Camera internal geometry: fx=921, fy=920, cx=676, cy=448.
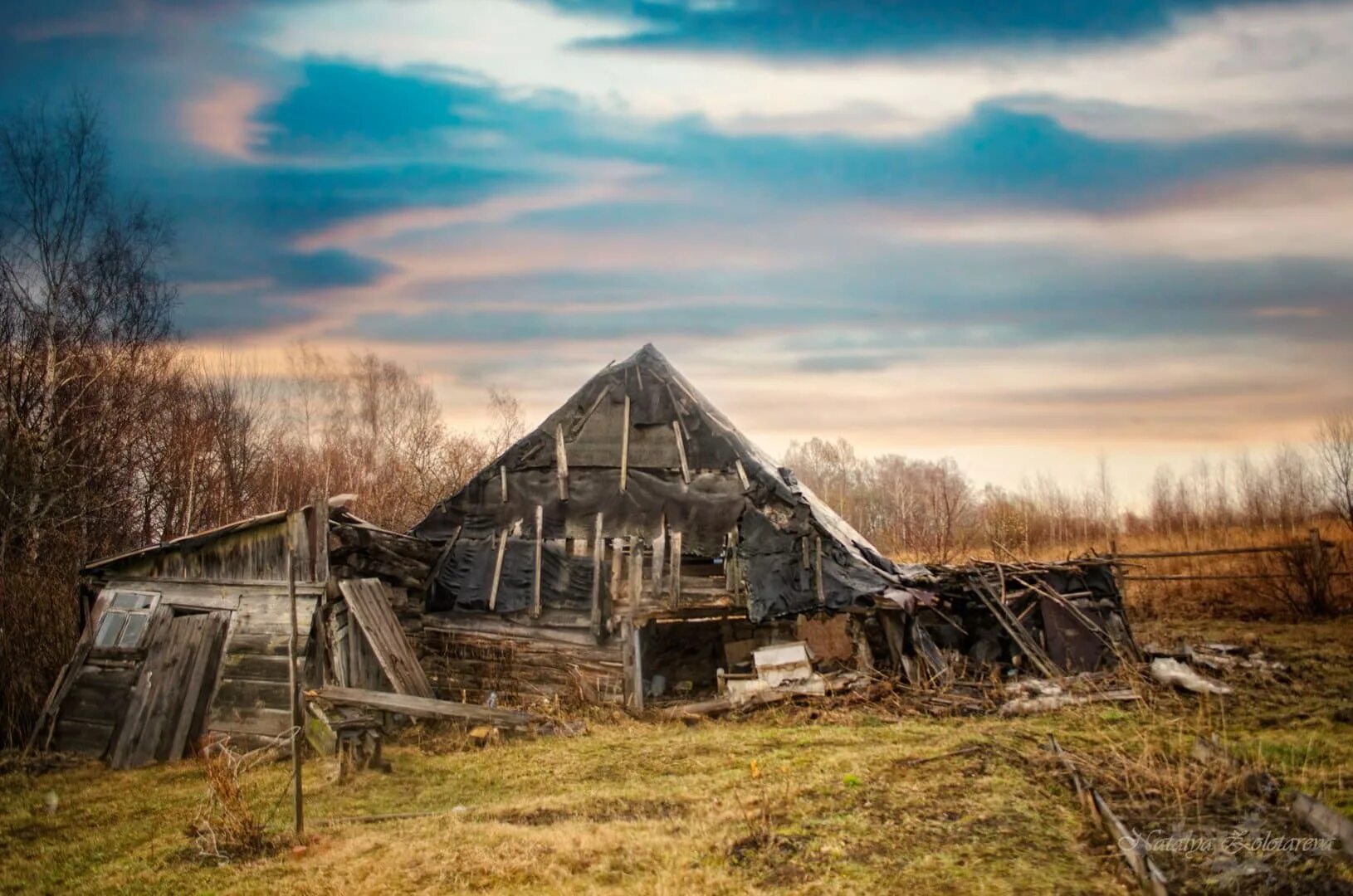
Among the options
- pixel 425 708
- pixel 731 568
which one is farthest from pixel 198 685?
pixel 731 568

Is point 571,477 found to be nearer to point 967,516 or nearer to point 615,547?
point 615,547

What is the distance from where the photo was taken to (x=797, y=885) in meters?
6.63

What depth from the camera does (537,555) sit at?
14.8m

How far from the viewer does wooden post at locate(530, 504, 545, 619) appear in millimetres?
14570

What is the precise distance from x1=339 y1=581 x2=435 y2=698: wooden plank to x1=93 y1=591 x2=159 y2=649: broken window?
2.59 m

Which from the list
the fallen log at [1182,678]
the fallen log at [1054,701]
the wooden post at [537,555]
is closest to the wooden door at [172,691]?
the wooden post at [537,555]

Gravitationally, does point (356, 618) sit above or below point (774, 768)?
above

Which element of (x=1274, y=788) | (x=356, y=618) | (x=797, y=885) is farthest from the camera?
(x=356, y=618)

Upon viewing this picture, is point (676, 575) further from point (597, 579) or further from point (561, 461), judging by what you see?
point (561, 461)

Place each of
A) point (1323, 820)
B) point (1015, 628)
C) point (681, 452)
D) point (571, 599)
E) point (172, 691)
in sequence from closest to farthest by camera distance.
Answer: point (1323, 820), point (172, 691), point (571, 599), point (1015, 628), point (681, 452)

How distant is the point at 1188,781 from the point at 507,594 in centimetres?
977

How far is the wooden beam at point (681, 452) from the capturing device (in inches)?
589

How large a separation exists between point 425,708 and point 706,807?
4.74 m

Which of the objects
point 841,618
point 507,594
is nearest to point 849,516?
point 841,618
